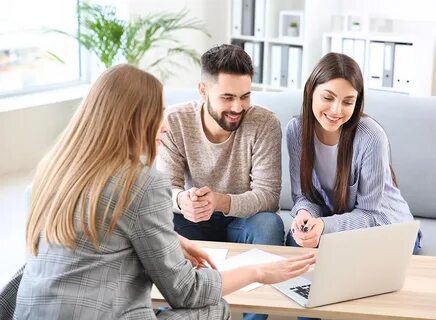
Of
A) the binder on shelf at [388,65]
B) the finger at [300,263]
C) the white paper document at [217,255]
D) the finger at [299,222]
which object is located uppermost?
the binder on shelf at [388,65]

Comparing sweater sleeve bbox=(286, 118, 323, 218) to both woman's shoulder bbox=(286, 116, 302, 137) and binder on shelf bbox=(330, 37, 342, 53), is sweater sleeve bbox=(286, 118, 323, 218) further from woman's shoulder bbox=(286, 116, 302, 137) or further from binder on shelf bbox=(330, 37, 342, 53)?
binder on shelf bbox=(330, 37, 342, 53)

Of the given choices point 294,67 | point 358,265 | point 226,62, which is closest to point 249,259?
point 358,265

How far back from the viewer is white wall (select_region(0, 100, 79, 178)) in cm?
525

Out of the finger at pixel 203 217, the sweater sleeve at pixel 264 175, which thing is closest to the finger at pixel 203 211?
the finger at pixel 203 217

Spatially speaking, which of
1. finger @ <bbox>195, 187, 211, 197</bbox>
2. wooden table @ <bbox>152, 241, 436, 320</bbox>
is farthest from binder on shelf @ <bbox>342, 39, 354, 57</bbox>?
wooden table @ <bbox>152, 241, 436, 320</bbox>

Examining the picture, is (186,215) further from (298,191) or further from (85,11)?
(85,11)

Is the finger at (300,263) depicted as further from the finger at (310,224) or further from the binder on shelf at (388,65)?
the binder on shelf at (388,65)

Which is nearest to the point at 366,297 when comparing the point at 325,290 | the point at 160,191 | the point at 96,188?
the point at 325,290

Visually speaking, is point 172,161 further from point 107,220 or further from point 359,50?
point 359,50

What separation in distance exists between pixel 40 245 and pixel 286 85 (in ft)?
13.3

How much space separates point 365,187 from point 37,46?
353 cm

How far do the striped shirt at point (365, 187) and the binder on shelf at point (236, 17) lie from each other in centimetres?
317

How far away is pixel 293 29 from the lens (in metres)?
5.79

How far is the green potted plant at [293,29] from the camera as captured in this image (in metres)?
5.79
